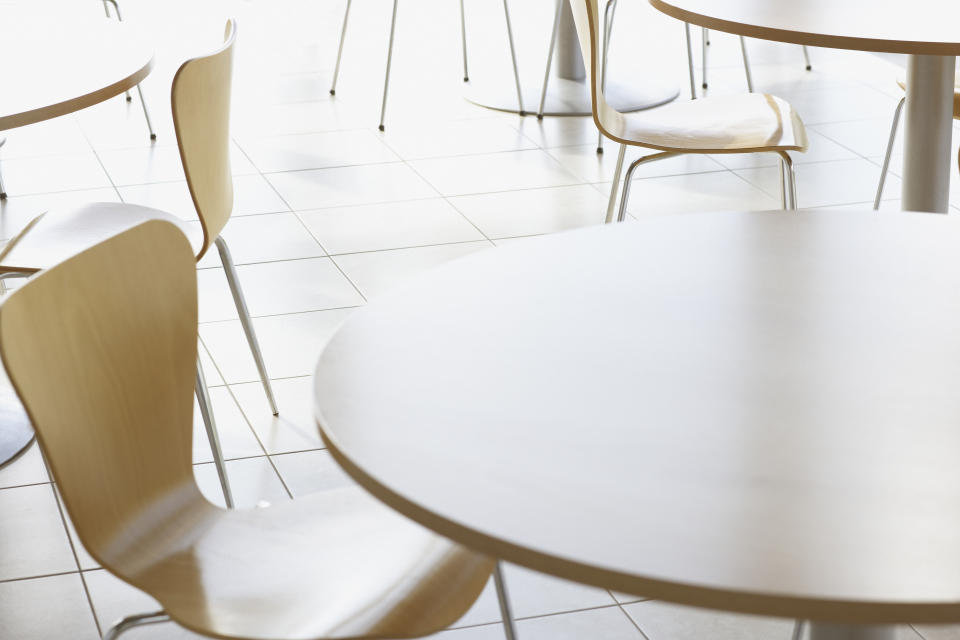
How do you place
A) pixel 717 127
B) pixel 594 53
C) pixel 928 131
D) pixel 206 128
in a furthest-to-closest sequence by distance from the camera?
pixel 717 127, pixel 594 53, pixel 928 131, pixel 206 128

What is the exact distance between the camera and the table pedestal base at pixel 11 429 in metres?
2.61

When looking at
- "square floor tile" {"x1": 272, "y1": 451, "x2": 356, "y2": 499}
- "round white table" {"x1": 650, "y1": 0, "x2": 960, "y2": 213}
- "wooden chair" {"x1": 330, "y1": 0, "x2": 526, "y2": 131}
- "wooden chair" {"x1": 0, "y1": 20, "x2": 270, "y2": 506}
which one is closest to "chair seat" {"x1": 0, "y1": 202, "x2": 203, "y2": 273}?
"wooden chair" {"x1": 0, "y1": 20, "x2": 270, "y2": 506}

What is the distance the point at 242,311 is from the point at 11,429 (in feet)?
1.97

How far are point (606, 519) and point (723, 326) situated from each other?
1.29 feet

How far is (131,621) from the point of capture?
1.40 metres

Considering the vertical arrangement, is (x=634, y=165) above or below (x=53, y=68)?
below

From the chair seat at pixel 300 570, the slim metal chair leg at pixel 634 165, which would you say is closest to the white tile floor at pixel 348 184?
the chair seat at pixel 300 570

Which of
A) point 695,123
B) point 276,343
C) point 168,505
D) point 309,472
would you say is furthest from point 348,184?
point 168,505

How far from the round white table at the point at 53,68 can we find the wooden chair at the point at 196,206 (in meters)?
0.23

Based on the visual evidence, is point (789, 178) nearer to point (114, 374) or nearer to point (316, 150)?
point (114, 374)

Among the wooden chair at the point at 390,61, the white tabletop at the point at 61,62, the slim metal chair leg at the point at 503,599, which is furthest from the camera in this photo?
the wooden chair at the point at 390,61

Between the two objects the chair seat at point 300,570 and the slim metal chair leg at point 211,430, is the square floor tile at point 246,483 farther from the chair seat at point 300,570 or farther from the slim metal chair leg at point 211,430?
the chair seat at point 300,570

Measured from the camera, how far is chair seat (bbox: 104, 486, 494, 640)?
1.35 m

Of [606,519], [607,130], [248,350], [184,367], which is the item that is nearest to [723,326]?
[606,519]
